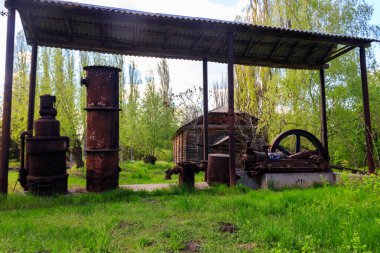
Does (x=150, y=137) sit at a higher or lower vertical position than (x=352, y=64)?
lower

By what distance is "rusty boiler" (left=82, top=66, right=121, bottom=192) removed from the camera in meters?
6.82

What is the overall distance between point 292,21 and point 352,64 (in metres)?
3.93

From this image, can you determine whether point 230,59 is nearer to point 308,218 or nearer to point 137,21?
point 137,21

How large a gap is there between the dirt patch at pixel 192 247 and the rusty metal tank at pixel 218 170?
14.5 ft

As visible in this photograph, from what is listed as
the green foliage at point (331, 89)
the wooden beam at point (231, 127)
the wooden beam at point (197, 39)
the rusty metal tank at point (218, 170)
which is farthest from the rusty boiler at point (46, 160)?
the green foliage at point (331, 89)

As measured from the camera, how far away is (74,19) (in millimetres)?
7164

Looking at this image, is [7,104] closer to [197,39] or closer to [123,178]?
[197,39]

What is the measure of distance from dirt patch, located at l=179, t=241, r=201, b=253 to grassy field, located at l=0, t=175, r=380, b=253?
1 cm

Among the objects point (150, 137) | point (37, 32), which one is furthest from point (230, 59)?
point (150, 137)

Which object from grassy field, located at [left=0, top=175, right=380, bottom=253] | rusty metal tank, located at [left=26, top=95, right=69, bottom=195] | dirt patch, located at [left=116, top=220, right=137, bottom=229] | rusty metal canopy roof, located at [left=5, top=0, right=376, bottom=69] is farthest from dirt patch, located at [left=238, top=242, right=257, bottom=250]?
rusty metal canopy roof, located at [left=5, top=0, right=376, bottom=69]

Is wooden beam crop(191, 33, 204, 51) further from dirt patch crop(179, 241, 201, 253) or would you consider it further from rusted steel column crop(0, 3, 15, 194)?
dirt patch crop(179, 241, 201, 253)

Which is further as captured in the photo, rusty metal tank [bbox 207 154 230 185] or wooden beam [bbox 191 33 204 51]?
wooden beam [bbox 191 33 204 51]

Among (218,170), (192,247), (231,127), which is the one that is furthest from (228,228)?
(218,170)

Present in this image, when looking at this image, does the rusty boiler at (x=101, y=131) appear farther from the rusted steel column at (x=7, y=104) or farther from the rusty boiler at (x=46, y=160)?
the rusted steel column at (x=7, y=104)
